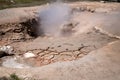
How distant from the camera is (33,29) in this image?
1544cm

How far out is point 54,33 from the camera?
50.9ft

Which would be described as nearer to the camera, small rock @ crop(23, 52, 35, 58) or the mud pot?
the mud pot

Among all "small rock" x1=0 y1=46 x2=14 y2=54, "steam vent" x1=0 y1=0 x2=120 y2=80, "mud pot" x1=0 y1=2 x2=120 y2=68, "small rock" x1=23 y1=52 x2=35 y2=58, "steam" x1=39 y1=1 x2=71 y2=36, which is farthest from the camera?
"steam" x1=39 y1=1 x2=71 y2=36

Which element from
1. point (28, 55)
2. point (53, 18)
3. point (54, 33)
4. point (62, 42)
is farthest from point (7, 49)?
point (53, 18)

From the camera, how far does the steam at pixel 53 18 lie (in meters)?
15.8

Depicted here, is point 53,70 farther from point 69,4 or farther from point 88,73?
point 69,4

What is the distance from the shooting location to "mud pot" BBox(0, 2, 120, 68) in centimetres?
1189

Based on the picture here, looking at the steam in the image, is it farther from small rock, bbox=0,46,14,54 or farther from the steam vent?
small rock, bbox=0,46,14,54

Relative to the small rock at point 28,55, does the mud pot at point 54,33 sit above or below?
above

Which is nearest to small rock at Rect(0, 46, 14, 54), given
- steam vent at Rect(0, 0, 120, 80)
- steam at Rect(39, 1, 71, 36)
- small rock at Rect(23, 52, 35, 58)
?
steam vent at Rect(0, 0, 120, 80)

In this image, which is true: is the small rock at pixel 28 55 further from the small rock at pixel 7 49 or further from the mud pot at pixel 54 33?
the small rock at pixel 7 49

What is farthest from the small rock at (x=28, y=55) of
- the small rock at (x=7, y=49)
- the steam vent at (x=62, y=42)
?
the small rock at (x=7, y=49)

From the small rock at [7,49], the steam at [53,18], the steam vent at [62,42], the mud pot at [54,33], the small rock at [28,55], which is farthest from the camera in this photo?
the steam at [53,18]

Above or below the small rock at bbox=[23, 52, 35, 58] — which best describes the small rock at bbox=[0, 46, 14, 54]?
above
